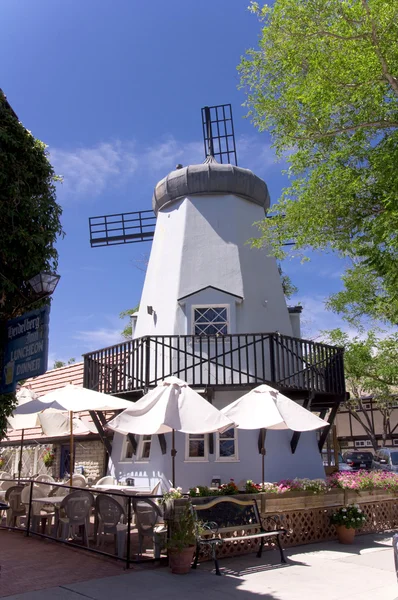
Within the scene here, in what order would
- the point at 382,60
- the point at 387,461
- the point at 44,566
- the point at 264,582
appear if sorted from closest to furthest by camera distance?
the point at 264,582
the point at 44,566
the point at 382,60
the point at 387,461

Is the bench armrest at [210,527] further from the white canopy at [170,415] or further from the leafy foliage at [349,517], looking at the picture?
the leafy foliage at [349,517]

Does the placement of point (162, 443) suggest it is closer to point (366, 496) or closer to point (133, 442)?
point (133, 442)

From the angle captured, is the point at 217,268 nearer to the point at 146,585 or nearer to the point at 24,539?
the point at 24,539

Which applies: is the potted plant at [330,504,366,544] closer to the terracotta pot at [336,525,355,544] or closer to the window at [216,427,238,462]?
the terracotta pot at [336,525,355,544]

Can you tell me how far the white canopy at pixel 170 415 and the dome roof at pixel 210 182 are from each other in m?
8.07

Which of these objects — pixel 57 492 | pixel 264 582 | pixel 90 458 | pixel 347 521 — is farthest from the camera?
pixel 90 458

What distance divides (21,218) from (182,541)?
4594 millimetres

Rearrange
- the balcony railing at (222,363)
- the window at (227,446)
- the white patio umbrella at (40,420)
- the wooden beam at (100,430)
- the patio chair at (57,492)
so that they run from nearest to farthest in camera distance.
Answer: the patio chair at (57,492), the white patio umbrella at (40,420), the window at (227,446), the balcony railing at (222,363), the wooden beam at (100,430)

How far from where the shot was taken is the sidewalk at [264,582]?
6.08m

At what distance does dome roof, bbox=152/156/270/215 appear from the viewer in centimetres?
1562

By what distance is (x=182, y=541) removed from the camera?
7148 millimetres

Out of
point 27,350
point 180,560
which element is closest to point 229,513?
point 180,560

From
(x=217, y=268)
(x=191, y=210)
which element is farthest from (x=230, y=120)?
(x=217, y=268)

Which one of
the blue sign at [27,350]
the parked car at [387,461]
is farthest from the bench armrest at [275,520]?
the parked car at [387,461]
